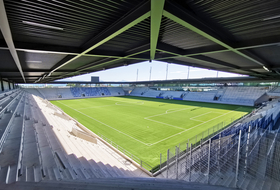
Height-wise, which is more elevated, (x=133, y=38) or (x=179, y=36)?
(x=179, y=36)

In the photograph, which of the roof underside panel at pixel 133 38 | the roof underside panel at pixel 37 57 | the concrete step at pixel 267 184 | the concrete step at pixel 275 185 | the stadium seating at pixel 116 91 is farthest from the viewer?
the stadium seating at pixel 116 91

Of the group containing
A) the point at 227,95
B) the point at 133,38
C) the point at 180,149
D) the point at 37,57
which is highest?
the point at 133,38

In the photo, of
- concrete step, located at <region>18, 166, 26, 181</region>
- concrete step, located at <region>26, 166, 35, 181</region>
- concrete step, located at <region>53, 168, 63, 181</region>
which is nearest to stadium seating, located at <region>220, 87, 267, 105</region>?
concrete step, located at <region>53, 168, 63, 181</region>

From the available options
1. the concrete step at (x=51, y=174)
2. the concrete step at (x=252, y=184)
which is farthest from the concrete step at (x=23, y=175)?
the concrete step at (x=252, y=184)

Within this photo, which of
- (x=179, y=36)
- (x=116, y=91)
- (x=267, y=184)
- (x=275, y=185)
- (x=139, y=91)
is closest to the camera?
(x=275, y=185)

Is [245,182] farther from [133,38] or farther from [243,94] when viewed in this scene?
[243,94]

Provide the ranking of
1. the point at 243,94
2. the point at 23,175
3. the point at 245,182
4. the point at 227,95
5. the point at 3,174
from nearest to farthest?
the point at 3,174, the point at 23,175, the point at 245,182, the point at 243,94, the point at 227,95

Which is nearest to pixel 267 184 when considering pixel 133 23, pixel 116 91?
pixel 133 23

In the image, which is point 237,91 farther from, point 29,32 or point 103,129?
point 29,32

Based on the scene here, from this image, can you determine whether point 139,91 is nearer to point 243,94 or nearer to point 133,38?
point 243,94

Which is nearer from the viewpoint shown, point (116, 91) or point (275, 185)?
point (275, 185)

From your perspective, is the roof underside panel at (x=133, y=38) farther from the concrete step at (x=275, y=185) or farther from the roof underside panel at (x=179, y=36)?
the concrete step at (x=275, y=185)

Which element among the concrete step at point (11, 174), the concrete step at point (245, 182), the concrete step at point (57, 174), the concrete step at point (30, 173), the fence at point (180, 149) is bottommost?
the fence at point (180, 149)

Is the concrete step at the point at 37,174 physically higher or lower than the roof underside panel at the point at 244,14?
lower
